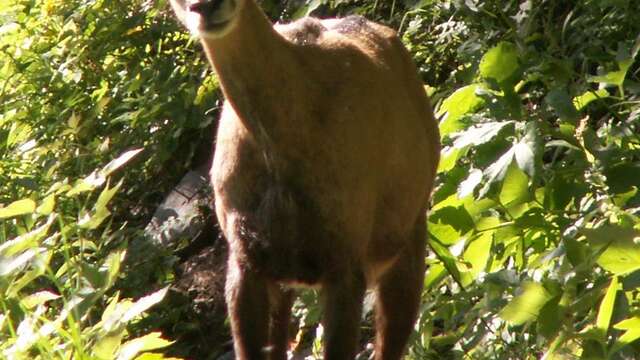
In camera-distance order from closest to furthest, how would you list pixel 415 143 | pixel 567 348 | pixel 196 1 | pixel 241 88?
pixel 567 348, pixel 196 1, pixel 241 88, pixel 415 143

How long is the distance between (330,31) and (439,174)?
0.89 meters

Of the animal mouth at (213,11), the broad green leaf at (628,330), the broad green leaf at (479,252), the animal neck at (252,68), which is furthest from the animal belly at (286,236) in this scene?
the broad green leaf at (628,330)

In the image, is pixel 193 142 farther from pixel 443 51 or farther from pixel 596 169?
pixel 596 169

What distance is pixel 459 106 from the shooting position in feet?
19.3

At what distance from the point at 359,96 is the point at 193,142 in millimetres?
4172

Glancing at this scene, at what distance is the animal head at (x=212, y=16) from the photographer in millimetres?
4793

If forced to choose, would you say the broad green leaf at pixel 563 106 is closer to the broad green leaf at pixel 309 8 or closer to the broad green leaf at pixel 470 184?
the broad green leaf at pixel 470 184

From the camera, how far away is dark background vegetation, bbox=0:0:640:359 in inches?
164

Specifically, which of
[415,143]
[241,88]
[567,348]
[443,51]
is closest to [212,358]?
[443,51]

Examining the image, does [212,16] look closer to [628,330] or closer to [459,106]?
[459,106]

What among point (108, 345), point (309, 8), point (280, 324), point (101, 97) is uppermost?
point (108, 345)

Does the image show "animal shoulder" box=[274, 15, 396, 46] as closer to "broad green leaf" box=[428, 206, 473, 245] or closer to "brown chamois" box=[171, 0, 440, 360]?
"brown chamois" box=[171, 0, 440, 360]

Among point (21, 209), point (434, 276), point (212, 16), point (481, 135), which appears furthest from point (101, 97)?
point (21, 209)

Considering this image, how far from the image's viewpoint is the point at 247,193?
516 cm
